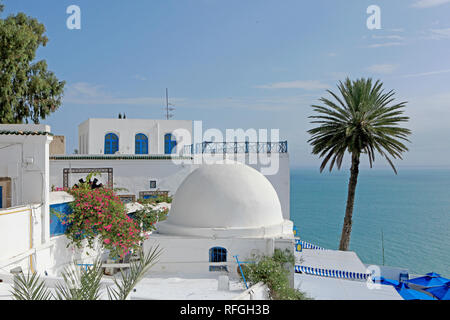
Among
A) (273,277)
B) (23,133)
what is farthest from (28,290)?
(23,133)

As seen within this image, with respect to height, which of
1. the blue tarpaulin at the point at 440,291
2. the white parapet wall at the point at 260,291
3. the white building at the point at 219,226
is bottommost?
the blue tarpaulin at the point at 440,291

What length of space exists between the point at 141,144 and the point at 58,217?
45.3 ft

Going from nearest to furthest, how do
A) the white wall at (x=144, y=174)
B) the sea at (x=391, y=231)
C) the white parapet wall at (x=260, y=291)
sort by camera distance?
the white parapet wall at (x=260, y=291) < the white wall at (x=144, y=174) < the sea at (x=391, y=231)

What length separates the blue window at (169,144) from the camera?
2568cm

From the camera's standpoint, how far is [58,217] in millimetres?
11758

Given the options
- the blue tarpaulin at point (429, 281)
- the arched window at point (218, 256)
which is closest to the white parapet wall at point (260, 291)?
the arched window at point (218, 256)

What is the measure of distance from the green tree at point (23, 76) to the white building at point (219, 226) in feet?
34.1

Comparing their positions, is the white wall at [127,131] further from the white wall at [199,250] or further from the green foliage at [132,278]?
the green foliage at [132,278]

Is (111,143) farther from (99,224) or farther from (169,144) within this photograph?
(99,224)
